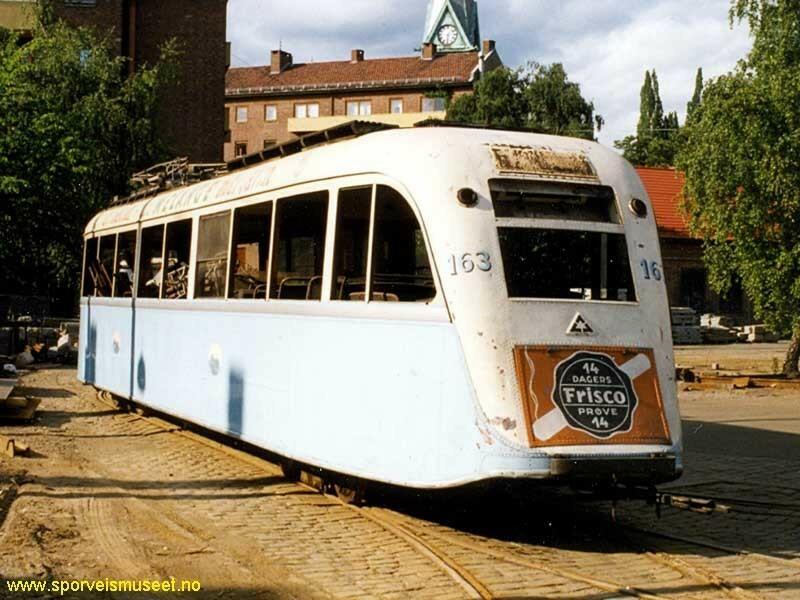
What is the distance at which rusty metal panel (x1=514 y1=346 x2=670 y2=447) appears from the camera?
24.0ft

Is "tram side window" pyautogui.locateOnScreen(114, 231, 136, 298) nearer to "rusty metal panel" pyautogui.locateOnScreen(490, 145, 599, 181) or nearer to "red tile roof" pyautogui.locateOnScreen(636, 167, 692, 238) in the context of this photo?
"rusty metal panel" pyautogui.locateOnScreen(490, 145, 599, 181)

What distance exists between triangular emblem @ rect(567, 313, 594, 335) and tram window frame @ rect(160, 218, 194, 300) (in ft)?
18.1

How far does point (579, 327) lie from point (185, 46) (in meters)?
49.7

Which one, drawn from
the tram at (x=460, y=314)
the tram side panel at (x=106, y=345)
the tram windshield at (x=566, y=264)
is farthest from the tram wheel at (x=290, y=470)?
the tram side panel at (x=106, y=345)

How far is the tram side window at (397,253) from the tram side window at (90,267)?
9.50 m

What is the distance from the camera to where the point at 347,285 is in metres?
8.81

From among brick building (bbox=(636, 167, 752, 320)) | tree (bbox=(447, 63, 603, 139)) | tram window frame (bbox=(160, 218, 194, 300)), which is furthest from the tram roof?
tree (bbox=(447, 63, 603, 139))

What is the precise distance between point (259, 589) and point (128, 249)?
9.26 m

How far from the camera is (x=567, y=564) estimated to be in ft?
23.7

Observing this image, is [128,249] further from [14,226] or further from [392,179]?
[14,226]

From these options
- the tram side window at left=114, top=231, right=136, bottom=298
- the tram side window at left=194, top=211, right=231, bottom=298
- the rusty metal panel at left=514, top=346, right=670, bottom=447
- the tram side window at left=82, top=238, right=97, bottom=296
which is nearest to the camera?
the rusty metal panel at left=514, top=346, right=670, bottom=447

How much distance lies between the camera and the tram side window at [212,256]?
1107 centimetres

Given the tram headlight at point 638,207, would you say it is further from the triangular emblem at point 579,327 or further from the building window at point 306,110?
the building window at point 306,110

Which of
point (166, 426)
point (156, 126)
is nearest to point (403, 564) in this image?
point (166, 426)
